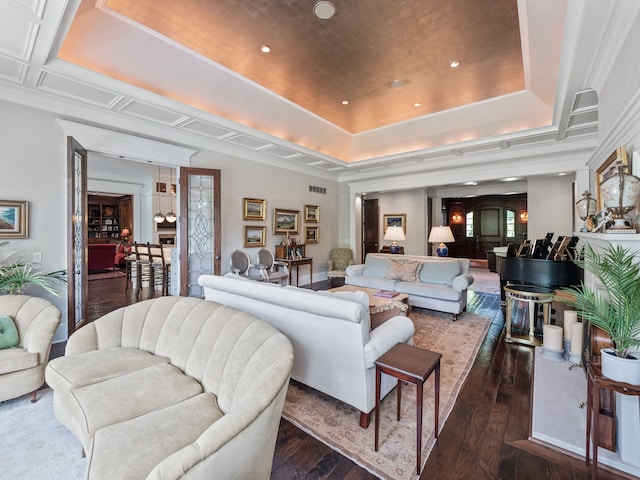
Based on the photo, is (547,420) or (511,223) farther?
(511,223)

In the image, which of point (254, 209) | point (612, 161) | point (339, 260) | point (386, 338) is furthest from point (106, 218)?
point (612, 161)

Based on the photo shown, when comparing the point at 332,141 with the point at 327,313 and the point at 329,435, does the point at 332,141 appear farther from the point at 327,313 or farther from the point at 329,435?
the point at 329,435

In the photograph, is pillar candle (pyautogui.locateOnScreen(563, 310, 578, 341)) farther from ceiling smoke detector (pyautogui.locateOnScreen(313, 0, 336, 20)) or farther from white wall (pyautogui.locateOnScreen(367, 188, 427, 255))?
white wall (pyautogui.locateOnScreen(367, 188, 427, 255))

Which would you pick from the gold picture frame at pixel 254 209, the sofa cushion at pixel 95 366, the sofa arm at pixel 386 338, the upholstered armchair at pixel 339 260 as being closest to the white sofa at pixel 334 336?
the sofa arm at pixel 386 338

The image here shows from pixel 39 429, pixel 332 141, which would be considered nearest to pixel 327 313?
pixel 39 429

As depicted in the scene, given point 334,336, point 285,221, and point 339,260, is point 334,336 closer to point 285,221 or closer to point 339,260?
point 285,221

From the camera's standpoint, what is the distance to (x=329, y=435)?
2045 millimetres

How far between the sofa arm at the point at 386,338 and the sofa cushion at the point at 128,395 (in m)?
1.14

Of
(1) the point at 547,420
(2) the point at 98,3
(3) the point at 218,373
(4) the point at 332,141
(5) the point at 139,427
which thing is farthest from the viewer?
(4) the point at 332,141

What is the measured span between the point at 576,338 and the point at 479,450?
6.86ft

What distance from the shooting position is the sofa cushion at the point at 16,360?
223 centimetres

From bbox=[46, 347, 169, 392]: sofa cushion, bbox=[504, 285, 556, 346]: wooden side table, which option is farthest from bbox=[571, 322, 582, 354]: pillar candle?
bbox=[46, 347, 169, 392]: sofa cushion

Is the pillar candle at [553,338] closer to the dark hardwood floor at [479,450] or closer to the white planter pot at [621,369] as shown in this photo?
the dark hardwood floor at [479,450]

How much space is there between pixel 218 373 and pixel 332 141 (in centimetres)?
579
